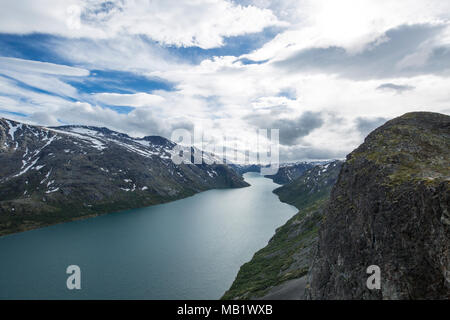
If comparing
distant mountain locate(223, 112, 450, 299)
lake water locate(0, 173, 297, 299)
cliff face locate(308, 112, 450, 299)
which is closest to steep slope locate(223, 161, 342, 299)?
lake water locate(0, 173, 297, 299)

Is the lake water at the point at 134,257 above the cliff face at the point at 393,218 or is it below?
below

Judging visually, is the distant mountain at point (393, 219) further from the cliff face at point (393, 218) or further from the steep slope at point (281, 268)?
the steep slope at point (281, 268)

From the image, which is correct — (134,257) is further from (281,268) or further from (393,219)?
(393,219)

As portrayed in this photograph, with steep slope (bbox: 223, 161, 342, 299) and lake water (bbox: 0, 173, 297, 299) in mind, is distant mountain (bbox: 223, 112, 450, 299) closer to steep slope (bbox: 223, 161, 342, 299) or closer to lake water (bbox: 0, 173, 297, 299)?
steep slope (bbox: 223, 161, 342, 299)

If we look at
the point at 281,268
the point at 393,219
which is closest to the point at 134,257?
the point at 281,268

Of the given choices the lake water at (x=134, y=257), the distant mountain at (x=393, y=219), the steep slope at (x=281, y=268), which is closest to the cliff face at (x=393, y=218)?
the distant mountain at (x=393, y=219)

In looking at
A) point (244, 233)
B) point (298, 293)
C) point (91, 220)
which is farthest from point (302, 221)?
point (91, 220)
